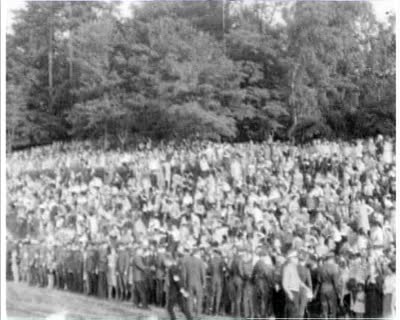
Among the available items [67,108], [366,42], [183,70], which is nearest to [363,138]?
[366,42]

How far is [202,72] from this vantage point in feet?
34.1

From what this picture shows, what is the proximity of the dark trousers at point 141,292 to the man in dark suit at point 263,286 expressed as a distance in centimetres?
152

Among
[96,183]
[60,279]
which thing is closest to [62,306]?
[60,279]

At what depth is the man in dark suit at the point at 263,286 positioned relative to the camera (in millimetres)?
9453

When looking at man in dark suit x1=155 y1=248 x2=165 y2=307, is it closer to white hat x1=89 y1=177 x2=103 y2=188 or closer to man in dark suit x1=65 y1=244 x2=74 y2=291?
man in dark suit x1=65 y1=244 x2=74 y2=291

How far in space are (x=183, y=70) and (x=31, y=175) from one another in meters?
2.66

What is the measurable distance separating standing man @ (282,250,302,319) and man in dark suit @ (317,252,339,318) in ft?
1.05

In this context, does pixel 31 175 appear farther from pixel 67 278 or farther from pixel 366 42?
pixel 366 42

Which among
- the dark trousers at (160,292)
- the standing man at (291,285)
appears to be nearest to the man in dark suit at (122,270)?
the dark trousers at (160,292)

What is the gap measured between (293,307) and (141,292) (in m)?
2.10

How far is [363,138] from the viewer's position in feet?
33.6

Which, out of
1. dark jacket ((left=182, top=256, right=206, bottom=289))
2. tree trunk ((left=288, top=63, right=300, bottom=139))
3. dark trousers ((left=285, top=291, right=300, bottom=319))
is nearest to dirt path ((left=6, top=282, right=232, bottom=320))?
dark jacket ((left=182, top=256, right=206, bottom=289))

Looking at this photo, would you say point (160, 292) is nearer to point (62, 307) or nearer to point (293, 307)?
point (62, 307)

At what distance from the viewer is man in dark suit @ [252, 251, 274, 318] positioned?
9453 millimetres
